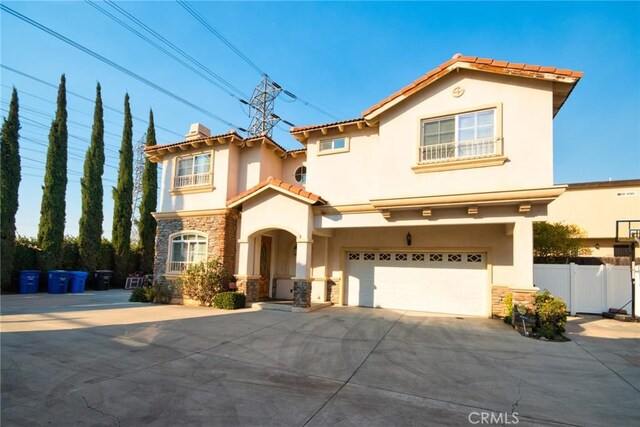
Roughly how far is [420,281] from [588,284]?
6.01 meters

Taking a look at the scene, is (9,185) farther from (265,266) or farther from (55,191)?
(265,266)

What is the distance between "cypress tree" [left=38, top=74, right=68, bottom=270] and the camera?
18781 millimetres

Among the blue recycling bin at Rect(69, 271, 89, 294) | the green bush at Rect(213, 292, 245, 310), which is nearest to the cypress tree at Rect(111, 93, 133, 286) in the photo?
the blue recycling bin at Rect(69, 271, 89, 294)

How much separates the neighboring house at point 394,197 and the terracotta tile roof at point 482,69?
4cm

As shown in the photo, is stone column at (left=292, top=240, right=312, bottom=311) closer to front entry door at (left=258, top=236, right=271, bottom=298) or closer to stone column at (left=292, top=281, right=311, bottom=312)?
stone column at (left=292, top=281, right=311, bottom=312)

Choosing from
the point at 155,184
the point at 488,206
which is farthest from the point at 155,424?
the point at 155,184

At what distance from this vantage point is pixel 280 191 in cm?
1312

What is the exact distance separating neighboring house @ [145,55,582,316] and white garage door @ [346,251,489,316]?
0.04 m

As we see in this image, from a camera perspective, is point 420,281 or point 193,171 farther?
point 193,171

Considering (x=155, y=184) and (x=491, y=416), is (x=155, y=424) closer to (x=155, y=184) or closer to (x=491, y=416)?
(x=491, y=416)

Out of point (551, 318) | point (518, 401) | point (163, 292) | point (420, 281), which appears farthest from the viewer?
point (163, 292)

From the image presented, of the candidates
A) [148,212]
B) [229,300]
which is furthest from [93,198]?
[229,300]

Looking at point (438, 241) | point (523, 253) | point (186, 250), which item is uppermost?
point (438, 241)

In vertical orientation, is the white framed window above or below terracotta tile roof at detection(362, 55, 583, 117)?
below
